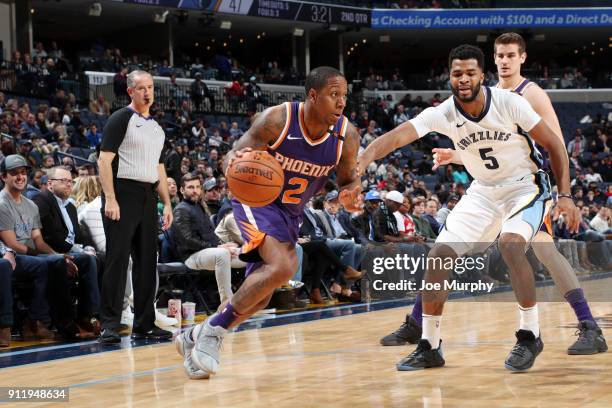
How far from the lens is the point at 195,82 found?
23.7 metres

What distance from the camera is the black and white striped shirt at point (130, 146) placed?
6.65m

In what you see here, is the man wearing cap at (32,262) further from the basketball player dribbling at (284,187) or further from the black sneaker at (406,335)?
the black sneaker at (406,335)

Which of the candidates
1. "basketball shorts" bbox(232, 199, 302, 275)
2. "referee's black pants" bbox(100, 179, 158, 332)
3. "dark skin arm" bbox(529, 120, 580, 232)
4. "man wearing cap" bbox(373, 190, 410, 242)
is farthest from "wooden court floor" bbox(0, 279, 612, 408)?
"man wearing cap" bbox(373, 190, 410, 242)

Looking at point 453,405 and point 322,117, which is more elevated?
point 322,117

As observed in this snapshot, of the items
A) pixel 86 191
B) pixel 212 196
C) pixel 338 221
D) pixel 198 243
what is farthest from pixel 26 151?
pixel 198 243

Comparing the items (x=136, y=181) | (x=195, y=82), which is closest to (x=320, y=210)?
(x=136, y=181)

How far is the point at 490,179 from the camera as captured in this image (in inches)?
209

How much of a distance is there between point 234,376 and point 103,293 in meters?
2.07

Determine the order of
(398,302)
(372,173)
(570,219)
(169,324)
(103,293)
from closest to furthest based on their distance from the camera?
1. (570,219)
2. (103,293)
3. (169,324)
4. (398,302)
5. (372,173)

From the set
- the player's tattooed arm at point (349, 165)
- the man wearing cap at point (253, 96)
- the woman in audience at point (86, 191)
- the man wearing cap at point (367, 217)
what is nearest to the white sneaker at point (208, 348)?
the player's tattooed arm at point (349, 165)

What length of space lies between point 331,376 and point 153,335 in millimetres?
2264

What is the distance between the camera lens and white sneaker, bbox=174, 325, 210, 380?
472 centimetres

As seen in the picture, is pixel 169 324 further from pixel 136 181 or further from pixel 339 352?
pixel 339 352

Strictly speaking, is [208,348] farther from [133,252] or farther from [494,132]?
[133,252]
